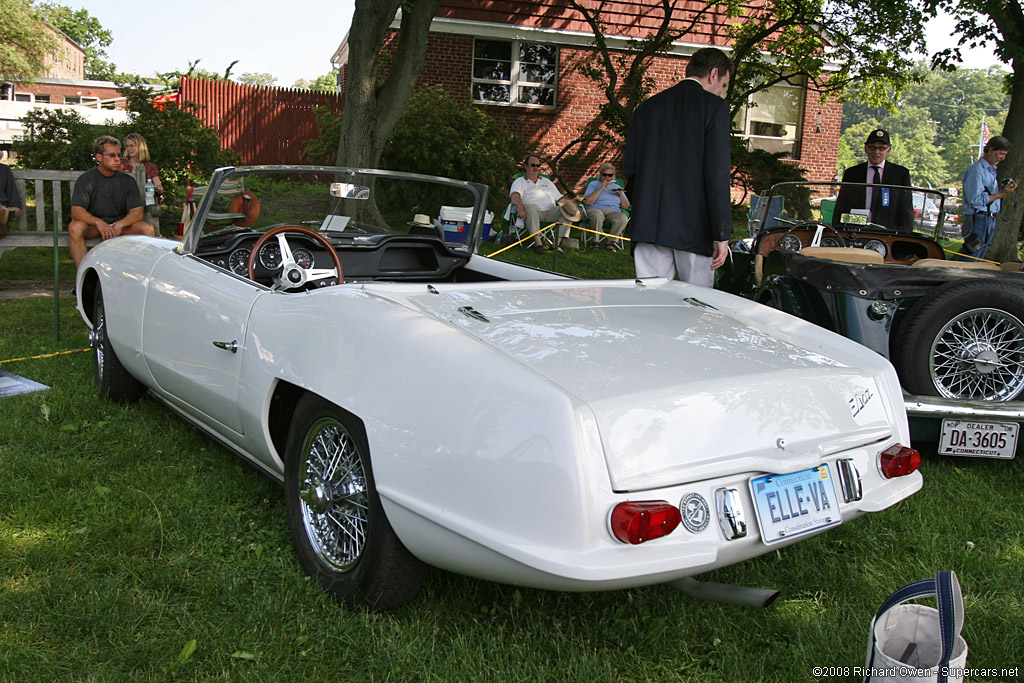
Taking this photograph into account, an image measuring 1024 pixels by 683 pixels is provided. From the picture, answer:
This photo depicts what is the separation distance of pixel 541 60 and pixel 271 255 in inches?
627

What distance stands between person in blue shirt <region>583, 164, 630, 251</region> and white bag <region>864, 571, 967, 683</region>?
9.86 metres

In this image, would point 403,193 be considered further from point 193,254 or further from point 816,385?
point 816,385

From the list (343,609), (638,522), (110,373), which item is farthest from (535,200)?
(638,522)

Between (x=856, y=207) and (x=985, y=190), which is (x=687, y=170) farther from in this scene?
(x=985, y=190)

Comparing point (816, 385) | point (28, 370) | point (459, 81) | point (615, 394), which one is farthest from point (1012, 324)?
point (459, 81)

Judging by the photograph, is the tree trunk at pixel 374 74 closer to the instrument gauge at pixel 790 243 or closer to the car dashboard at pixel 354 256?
the instrument gauge at pixel 790 243

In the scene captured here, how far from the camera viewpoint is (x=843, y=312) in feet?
13.5

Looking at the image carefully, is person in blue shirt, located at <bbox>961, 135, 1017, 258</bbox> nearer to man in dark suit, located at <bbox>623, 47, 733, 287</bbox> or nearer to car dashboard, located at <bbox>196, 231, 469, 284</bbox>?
man in dark suit, located at <bbox>623, 47, 733, 287</bbox>

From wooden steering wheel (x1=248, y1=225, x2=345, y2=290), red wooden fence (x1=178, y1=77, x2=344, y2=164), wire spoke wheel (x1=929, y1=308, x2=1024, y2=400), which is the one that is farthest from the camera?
red wooden fence (x1=178, y1=77, x2=344, y2=164)

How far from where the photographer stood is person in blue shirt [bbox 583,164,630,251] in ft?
39.5

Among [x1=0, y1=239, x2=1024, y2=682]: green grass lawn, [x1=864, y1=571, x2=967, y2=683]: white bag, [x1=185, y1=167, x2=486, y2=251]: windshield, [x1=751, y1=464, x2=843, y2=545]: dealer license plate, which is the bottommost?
[x1=0, y1=239, x2=1024, y2=682]: green grass lawn

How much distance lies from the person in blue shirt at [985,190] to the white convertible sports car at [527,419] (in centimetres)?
789

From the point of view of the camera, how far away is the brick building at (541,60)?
58.1 ft

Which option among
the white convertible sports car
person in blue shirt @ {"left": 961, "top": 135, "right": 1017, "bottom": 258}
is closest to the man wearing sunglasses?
the white convertible sports car
